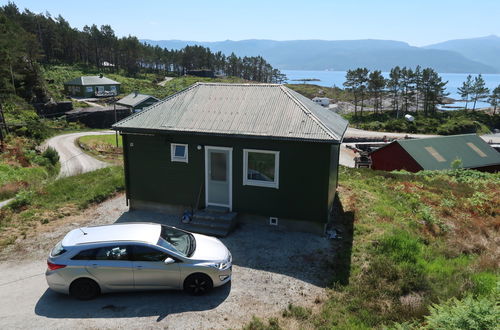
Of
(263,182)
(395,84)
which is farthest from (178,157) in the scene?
(395,84)

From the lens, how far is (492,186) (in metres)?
21.2

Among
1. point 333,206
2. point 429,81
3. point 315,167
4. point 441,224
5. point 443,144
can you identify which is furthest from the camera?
point 429,81

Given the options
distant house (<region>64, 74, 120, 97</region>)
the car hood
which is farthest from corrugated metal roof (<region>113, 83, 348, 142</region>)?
distant house (<region>64, 74, 120, 97</region>)

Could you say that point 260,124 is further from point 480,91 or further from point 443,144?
point 480,91

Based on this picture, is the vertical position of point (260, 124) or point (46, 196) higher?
point (260, 124)

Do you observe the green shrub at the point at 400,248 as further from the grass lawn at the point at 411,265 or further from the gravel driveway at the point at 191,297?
the gravel driveway at the point at 191,297

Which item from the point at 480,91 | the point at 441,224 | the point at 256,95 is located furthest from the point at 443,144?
the point at 480,91

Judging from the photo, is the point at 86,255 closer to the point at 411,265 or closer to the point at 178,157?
the point at 178,157

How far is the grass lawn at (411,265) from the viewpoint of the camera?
7832 mm

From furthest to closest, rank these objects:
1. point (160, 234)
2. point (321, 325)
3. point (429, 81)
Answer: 1. point (429, 81)
2. point (160, 234)
3. point (321, 325)

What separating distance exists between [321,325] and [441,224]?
27.5 feet

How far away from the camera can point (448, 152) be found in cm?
3247

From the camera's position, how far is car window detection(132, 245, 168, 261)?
8.81 metres

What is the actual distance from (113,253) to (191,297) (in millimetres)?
2287
